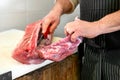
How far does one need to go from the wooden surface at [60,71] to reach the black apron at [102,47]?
78 mm

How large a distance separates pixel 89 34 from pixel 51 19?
0.25 meters

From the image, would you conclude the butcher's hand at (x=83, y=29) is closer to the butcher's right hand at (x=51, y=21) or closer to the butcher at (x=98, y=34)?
the butcher at (x=98, y=34)

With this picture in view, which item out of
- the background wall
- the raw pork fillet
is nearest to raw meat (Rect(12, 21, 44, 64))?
the raw pork fillet

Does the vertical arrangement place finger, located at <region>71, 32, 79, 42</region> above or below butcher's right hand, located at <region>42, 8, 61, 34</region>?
below

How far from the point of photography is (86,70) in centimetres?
98

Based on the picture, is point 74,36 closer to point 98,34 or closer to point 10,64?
point 98,34

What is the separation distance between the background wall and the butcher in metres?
0.36

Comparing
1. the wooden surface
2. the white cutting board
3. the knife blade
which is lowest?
the wooden surface

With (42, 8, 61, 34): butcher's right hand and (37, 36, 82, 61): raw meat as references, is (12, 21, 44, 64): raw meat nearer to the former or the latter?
(37, 36, 82, 61): raw meat

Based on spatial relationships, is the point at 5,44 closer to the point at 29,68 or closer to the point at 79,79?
the point at 29,68

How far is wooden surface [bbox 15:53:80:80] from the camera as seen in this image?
80 centimetres

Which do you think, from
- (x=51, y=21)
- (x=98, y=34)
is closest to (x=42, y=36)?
(x=51, y=21)

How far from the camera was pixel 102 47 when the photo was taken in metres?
0.87

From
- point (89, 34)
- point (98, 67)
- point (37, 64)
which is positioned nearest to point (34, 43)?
point (37, 64)
